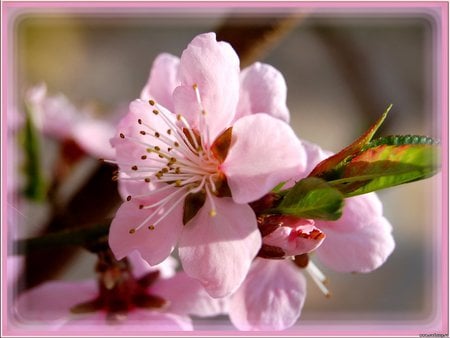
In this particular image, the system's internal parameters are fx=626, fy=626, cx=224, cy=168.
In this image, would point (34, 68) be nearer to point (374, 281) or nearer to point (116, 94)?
point (116, 94)

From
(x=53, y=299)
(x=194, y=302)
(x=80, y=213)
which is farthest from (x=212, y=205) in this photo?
(x=80, y=213)

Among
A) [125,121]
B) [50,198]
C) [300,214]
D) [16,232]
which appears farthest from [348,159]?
[50,198]

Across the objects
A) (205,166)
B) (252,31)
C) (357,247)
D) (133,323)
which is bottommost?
(133,323)

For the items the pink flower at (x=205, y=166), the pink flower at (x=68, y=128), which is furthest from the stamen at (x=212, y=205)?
the pink flower at (x=68, y=128)

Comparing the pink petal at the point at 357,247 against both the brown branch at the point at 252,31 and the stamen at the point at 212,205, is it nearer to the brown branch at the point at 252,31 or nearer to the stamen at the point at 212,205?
the stamen at the point at 212,205

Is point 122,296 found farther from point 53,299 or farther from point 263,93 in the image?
point 263,93

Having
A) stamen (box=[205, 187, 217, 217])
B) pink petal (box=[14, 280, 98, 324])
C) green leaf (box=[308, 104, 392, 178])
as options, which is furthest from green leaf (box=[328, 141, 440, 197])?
pink petal (box=[14, 280, 98, 324])
